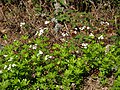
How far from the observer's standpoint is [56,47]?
16.6 feet

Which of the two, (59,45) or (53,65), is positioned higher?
(59,45)

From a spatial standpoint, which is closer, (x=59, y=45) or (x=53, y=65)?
(x=53, y=65)

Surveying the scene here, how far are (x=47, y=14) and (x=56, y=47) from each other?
1169mm

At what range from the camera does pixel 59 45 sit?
5.05 meters

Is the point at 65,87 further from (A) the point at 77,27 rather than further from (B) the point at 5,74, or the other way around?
(A) the point at 77,27

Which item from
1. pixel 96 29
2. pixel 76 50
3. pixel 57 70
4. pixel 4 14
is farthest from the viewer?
pixel 4 14

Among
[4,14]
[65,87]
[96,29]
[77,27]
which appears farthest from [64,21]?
[65,87]

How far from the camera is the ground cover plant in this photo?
4.45 m

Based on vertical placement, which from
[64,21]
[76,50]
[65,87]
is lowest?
[65,87]

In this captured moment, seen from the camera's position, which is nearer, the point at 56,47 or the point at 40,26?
the point at 56,47

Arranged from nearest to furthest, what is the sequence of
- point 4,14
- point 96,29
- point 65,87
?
point 65,87, point 96,29, point 4,14

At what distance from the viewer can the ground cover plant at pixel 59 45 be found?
14.6 ft

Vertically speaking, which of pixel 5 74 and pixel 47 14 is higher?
pixel 47 14

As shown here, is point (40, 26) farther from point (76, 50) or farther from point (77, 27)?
point (76, 50)
